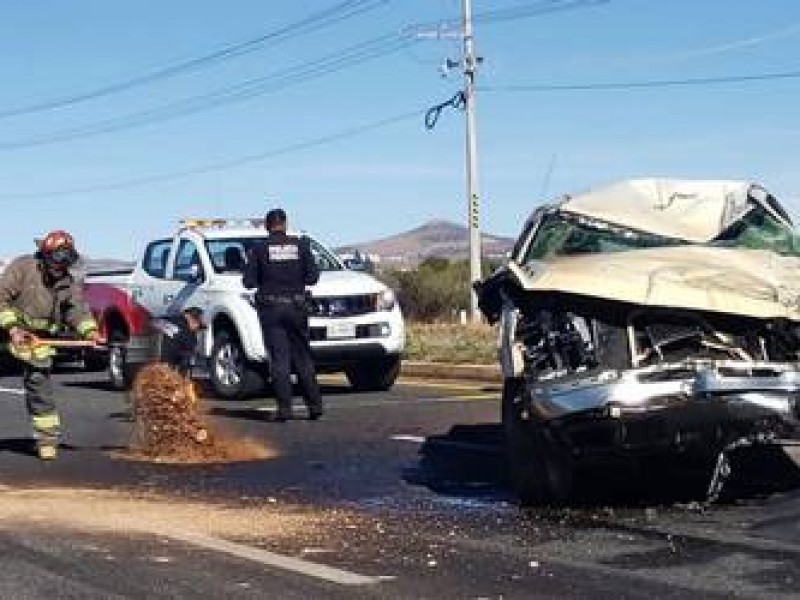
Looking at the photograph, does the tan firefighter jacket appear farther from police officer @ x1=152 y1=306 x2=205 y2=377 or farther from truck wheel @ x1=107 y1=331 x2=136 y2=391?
truck wheel @ x1=107 y1=331 x2=136 y2=391

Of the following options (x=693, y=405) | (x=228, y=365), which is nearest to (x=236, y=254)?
(x=228, y=365)

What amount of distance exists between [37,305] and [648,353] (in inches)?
192

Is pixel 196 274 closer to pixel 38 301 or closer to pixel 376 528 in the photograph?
pixel 38 301

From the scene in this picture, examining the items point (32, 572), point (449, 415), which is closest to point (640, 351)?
point (32, 572)

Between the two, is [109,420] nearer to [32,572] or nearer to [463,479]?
[463,479]

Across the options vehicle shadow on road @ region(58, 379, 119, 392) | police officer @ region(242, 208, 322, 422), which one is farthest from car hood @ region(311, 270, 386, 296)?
vehicle shadow on road @ region(58, 379, 119, 392)

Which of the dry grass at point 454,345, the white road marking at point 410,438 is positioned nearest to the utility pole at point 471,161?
the dry grass at point 454,345

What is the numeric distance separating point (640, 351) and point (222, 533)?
235cm

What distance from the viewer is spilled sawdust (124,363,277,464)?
1061cm

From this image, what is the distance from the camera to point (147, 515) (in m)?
8.04

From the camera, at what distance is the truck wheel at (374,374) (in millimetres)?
15734

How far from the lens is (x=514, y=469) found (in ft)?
27.1

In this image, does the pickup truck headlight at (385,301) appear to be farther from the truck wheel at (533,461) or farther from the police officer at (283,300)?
the truck wheel at (533,461)

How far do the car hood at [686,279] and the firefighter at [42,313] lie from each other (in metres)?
3.78
